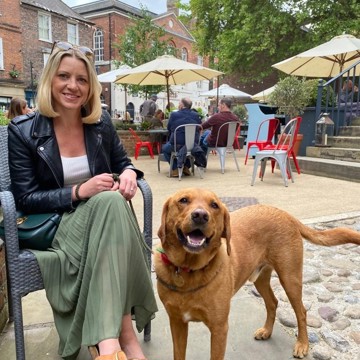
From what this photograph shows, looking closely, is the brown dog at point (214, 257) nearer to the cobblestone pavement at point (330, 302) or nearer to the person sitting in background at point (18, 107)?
the cobblestone pavement at point (330, 302)

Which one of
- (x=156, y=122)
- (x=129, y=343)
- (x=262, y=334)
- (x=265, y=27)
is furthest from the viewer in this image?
(x=265, y=27)

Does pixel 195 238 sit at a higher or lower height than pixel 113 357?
higher

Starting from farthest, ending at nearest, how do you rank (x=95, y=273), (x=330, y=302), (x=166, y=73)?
(x=166, y=73)
(x=330, y=302)
(x=95, y=273)

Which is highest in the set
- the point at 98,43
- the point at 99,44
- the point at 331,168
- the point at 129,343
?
the point at 98,43

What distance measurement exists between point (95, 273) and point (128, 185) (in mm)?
606

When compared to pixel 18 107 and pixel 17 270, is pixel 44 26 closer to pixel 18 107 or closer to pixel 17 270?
pixel 18 107

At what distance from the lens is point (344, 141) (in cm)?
862

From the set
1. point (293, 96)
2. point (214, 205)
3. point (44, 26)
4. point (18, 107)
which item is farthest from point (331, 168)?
point (44, 26)

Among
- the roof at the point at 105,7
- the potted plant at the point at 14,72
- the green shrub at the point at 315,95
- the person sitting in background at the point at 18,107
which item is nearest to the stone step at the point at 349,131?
the green shrub at the point at 315,95

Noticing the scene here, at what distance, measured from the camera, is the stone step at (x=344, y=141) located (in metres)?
8.38

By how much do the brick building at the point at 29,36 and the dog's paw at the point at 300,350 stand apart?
75.3ft

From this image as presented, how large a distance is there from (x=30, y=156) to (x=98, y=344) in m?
1.07

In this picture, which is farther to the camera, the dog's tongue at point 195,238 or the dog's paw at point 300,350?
the dog's paw at point 300,350

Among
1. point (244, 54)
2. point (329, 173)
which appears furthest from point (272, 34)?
point (329, 173)
